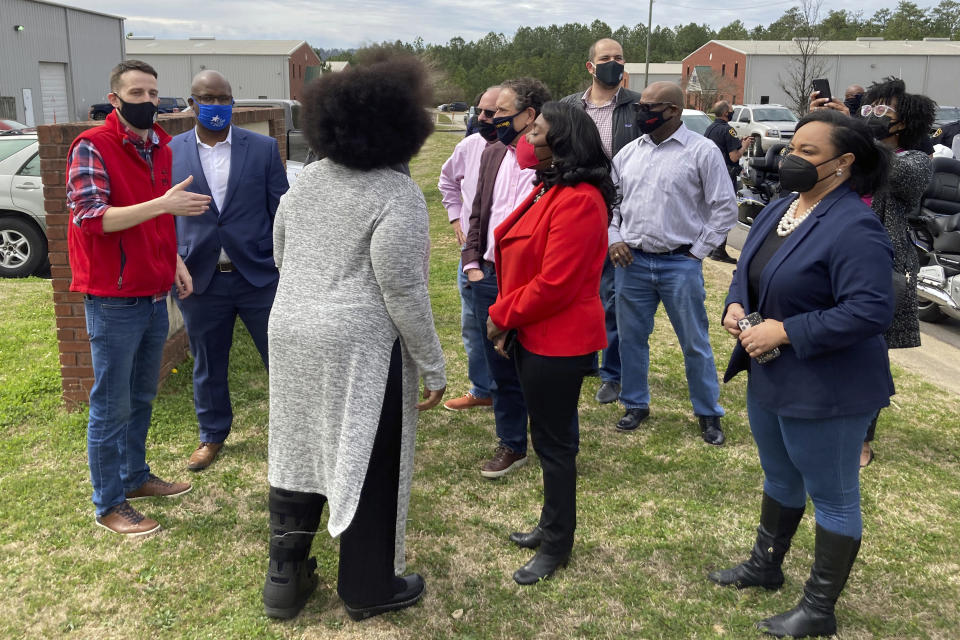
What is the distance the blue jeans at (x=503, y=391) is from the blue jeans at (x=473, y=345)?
172mm

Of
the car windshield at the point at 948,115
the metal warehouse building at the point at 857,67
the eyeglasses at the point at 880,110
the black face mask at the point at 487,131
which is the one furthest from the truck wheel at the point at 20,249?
the metal warehouse building at the point at 857,67

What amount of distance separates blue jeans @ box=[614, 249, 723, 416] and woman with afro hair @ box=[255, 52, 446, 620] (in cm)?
230

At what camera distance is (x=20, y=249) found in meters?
9.89

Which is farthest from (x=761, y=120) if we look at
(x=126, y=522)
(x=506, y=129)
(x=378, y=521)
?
(x=378, y=521)

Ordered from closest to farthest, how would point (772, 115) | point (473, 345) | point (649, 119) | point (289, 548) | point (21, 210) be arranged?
point (289, 548) < point (649, 119) < point (473, 345) < point (21, 210) < point (772, 115)

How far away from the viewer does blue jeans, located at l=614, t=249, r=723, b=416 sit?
4.84 meters

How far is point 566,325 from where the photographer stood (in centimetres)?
323

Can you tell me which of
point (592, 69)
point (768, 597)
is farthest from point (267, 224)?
point (768, 597)

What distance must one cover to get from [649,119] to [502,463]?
222 cm

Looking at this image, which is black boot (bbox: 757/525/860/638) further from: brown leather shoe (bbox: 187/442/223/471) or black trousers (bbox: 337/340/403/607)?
brown leather shoe (bbox: 187/442/223/471)

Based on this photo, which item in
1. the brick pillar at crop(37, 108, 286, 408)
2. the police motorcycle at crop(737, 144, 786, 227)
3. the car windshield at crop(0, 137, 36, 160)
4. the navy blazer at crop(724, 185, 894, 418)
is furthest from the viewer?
the police motorcycle at crop(737, 144, 786, 227)

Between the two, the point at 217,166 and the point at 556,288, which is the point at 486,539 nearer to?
the point at 556,288

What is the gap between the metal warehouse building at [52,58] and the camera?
33.6 m

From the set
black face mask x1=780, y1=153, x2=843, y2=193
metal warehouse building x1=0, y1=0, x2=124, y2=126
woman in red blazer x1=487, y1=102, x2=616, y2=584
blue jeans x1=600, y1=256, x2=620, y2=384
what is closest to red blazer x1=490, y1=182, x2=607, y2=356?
woman in red blazer x1=487, y1=102, x2=616, y2=584
